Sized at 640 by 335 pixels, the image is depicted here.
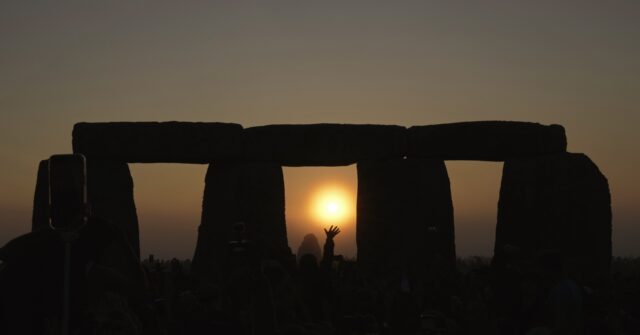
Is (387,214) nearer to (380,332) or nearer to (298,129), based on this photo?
(298,129)

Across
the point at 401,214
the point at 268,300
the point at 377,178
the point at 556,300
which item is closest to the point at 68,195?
the point at 268,300

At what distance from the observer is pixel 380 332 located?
33.0 ft

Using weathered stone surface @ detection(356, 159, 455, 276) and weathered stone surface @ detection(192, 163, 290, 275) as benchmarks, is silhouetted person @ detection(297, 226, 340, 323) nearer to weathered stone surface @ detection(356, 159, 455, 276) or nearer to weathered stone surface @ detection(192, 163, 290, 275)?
weathered stone surface @ detection(192, 163, 290, 275)

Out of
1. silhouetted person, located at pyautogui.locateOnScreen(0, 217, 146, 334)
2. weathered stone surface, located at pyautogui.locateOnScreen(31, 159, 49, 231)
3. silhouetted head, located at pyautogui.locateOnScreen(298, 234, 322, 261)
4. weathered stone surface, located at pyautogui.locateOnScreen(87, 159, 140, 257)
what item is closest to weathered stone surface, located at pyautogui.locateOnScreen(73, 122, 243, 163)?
weathered stone surface, located at pyautogui.locateOnScreen(87, 159, 140, 257)

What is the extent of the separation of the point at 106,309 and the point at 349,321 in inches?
141

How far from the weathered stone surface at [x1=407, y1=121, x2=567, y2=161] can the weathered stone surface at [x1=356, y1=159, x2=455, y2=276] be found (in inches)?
22.8

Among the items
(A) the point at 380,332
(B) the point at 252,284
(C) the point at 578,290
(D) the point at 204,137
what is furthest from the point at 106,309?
(D) the point at 204,137

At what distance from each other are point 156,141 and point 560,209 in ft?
26.1

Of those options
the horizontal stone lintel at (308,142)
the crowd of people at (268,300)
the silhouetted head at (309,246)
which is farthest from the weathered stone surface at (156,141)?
the silhouetted head at (309,246)

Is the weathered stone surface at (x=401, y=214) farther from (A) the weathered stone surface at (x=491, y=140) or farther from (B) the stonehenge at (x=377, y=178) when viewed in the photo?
(A) the weathered stone surface at (x=491, y=140)

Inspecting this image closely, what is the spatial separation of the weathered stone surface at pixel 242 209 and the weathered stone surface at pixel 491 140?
3.14m

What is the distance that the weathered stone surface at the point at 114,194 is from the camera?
20859mm

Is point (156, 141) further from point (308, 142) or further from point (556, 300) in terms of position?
point (556, 300)

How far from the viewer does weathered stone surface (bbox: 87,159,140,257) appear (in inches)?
821
